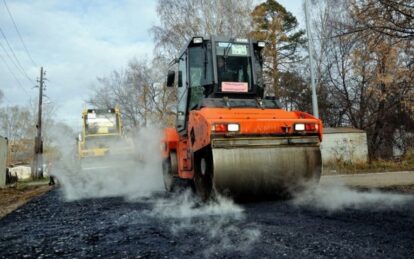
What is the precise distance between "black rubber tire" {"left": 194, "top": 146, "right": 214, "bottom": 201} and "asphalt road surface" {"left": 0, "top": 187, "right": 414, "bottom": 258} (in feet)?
0.87

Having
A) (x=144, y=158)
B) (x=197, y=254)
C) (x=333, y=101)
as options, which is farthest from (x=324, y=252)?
(x=333, y=101)

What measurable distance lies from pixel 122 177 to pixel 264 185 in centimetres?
885

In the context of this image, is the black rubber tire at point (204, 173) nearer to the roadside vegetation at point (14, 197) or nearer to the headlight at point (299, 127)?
the headlight at point (299, 127)

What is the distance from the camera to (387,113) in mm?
26594

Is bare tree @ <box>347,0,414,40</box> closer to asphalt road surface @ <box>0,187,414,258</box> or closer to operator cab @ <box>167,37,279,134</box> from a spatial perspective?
operator cab @ <box>167,37,279,134</box>

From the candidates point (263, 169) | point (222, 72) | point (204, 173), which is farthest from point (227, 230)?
point (222, 72)

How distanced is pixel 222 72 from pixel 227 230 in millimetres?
4003

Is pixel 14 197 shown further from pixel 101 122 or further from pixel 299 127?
pixel 299 127

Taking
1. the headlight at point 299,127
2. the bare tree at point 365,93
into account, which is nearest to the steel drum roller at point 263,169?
the headlight at point 299,127

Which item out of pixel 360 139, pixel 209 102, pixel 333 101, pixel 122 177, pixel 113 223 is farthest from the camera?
pixel 333 101

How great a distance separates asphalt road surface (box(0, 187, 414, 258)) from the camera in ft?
12.9

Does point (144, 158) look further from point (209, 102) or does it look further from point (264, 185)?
point (264, 185)

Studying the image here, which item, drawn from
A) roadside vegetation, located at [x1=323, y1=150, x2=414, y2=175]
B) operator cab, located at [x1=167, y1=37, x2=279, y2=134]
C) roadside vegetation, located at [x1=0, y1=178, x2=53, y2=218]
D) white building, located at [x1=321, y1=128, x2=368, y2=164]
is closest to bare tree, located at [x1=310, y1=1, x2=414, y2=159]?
white building, located at [x1=321, y1=128, x2=368, y2=164]

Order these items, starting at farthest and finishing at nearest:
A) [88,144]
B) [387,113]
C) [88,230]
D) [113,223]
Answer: [387,113]
[88,144]
[113,223]
[88,230]
